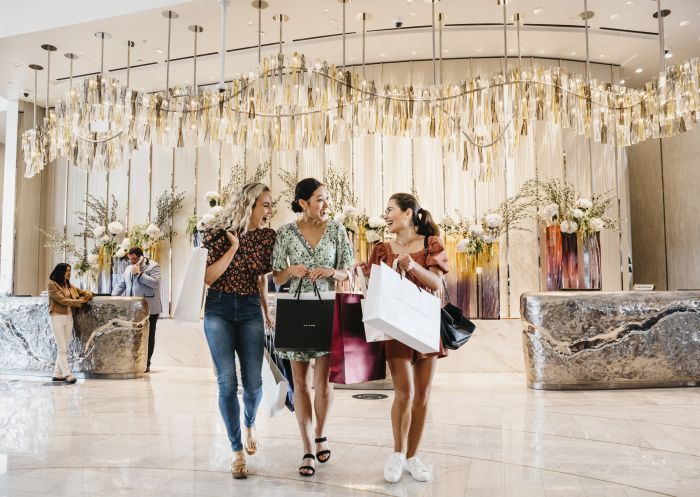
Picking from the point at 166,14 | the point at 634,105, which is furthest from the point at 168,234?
the point at 634,105

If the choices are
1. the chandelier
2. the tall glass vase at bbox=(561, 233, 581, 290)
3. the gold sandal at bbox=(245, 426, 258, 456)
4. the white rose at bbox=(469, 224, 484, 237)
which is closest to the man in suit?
the chandelier

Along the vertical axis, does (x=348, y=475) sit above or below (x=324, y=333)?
below

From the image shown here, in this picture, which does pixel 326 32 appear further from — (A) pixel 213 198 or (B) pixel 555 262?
(B) pixel 555 262

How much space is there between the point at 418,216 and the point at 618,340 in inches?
143

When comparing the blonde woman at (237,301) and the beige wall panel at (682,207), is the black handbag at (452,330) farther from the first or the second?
the beige wall panel at (682,207)

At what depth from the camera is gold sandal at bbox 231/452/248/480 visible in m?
2.95

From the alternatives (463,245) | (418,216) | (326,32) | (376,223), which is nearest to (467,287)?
(463,245)

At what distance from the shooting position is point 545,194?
8.88 meters

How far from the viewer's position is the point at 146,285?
25.5ft

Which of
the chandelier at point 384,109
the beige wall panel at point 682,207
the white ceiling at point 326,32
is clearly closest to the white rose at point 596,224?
the chandelier at point 384,109

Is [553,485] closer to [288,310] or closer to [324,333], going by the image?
[324,333]

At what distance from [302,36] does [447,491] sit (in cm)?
708

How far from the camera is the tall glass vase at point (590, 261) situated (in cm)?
731

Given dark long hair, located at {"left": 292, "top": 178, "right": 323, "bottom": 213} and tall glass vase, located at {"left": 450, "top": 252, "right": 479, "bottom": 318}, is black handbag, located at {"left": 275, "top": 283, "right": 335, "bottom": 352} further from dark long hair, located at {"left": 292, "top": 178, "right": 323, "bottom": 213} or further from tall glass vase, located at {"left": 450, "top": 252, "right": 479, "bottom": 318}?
tall glass vase, located at {"left": 450, "top": 252, "right": 479, "bottom": 318}
